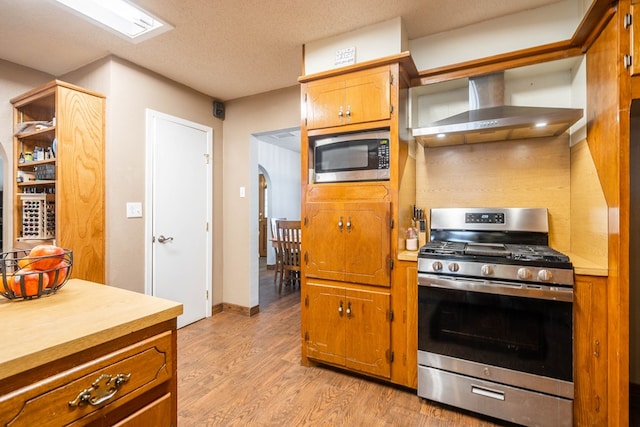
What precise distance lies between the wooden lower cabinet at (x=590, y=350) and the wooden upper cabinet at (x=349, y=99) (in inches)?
58.4

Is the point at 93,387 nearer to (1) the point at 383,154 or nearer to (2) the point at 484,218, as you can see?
(1) the point at 383,154

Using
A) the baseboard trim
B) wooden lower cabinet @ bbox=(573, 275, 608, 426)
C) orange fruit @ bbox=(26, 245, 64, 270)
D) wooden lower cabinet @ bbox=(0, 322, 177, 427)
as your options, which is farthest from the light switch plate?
wooden lower cabinet @ bbox=(573, 275, 608, 426)

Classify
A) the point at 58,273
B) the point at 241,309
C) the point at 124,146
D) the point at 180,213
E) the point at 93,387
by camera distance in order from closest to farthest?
1. the point at 93,387
2. the point at 58,273
3. the point at 124,146
4. the point at 180,213
5. the point at 241,309

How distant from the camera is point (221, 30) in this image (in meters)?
2.22

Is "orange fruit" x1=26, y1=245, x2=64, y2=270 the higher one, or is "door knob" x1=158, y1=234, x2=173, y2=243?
"orange fruit" x1=26, y1=245, x2=64, y2=270

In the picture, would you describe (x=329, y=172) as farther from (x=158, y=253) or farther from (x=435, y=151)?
(x=158, y=253)

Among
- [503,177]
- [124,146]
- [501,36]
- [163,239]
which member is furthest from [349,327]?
[124,146]

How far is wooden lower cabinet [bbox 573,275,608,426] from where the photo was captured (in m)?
1.53

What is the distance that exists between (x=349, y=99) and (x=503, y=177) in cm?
126

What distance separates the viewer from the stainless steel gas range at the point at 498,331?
1.58 metres

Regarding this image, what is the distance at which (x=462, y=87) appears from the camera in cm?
231

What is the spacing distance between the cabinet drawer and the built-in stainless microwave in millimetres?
1563

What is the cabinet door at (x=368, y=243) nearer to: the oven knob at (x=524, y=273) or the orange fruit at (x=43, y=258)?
the oven knob at (x=524, y=273)

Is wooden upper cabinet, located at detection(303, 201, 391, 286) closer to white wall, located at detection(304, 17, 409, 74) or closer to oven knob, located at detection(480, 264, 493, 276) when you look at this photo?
oven knob, located at detection(480, 264, 493, 276)
